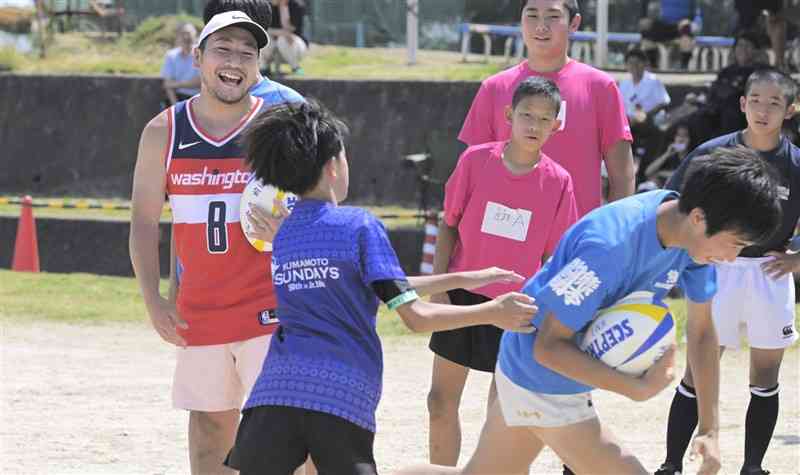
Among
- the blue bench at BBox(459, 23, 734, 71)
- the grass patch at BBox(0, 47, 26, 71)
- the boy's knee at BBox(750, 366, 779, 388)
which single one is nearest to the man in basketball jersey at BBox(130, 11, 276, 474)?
the boy's knee at BBox(750, 366, 779, 388)

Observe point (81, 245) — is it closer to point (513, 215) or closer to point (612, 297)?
point (513, 215)

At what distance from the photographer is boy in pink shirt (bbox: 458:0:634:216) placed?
6074 millimetres

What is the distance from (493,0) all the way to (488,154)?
1348 cm

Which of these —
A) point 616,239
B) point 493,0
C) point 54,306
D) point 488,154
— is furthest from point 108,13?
point 616,239

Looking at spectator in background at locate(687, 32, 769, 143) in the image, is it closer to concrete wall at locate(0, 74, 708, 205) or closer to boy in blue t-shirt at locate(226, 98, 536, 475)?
concrete wall at locate(0, 74, 708, 205)

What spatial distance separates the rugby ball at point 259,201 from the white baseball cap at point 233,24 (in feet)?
1.90

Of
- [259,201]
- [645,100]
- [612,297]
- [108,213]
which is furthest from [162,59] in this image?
[612,297]

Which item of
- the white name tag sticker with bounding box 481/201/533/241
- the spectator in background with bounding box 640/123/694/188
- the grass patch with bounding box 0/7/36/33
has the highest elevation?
the white name tag sticker with bounding box 481/201/533/241

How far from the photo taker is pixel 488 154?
5898 mm

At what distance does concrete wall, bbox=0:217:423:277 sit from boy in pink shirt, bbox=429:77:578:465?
9.47 m

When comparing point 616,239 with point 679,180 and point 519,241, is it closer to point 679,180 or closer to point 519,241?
point 519,241

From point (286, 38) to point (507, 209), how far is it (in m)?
11.3

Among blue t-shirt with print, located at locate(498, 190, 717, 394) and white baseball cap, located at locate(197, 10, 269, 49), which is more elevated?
white baseball cap, located at locate(197, 10, 269, 49)

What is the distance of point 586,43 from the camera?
18.4 meters
